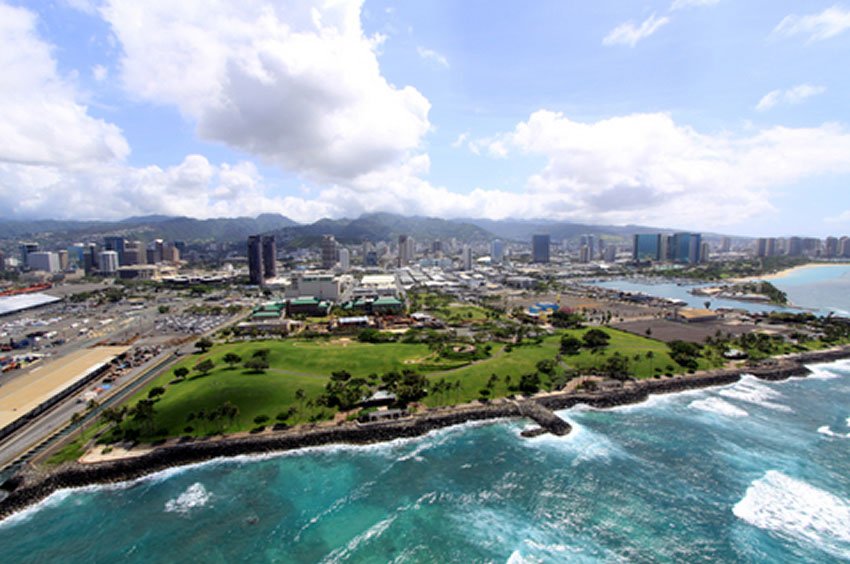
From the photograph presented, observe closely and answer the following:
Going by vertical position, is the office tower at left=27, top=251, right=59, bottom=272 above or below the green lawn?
above

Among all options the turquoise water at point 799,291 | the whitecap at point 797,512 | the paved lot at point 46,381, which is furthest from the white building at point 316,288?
the turquoise water at point 799,291

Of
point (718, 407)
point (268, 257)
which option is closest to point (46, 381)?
point (718, 407)

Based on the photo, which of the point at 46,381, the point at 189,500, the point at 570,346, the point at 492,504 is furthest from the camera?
the point at 570,346

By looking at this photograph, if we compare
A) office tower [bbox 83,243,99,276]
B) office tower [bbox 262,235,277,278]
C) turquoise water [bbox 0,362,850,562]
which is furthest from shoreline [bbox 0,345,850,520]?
office tower [bbox 83,243,99,276]

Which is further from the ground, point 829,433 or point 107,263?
point 107,263

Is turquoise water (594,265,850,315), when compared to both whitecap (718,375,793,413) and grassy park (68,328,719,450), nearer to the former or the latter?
whitecap (718,375,793,413)

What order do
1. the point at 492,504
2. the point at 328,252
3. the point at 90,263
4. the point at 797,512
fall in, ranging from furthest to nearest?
the point at 90,263, the point at 328,252, the point at 492,504, the point at 797,512

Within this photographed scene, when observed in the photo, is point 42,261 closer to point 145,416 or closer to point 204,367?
point 204,367
